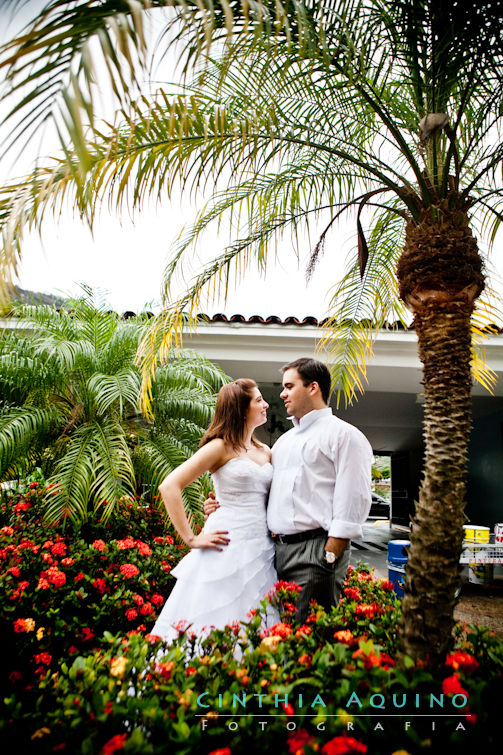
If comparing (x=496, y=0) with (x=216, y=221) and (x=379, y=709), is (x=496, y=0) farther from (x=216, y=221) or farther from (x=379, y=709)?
(x=379, y=709)

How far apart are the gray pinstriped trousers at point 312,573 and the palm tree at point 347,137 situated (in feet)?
1.59

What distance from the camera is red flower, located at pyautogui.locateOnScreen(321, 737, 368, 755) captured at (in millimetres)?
1017

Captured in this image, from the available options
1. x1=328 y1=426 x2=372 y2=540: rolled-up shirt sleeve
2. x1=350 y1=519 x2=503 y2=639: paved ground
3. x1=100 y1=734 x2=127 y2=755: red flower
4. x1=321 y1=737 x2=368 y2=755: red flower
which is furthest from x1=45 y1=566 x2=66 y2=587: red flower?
x1=350 y1=519 x2=503 y2=639: paved ground

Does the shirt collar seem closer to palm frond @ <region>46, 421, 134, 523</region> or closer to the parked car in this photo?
palm frond @ <region>46, 421, 134, 523</region>

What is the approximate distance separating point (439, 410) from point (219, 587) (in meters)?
1.38

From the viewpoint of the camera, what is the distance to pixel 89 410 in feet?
14.3

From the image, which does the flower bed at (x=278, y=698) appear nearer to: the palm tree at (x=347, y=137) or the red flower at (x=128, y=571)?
the palm tree at (x=347, y=137)

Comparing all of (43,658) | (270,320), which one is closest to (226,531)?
(43,658)

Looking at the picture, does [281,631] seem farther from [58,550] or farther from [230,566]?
[58,550]

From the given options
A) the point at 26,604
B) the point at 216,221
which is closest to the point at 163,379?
the point at 216,221

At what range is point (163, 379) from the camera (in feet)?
15.0

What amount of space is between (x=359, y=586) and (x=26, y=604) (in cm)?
207

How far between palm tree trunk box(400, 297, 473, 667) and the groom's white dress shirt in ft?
1.23

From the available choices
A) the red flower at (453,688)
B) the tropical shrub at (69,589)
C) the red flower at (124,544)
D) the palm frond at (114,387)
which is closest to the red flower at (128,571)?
the tropical shrub at (69,589)
